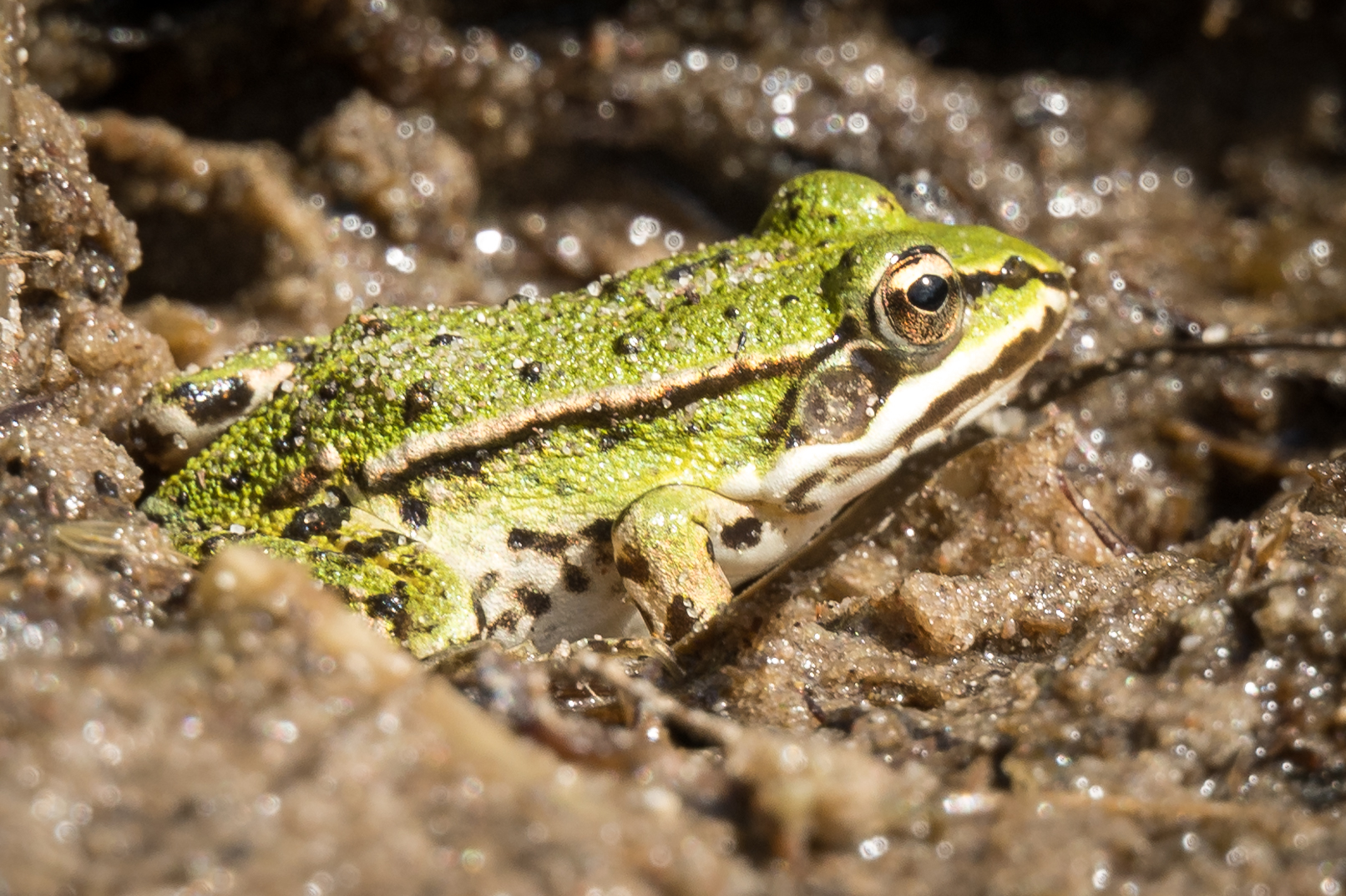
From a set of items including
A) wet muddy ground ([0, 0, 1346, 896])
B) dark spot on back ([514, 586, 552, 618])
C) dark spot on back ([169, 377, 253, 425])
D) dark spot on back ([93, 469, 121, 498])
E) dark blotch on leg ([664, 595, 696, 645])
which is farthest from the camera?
dark spot on back ([169, 377, 253, 425])

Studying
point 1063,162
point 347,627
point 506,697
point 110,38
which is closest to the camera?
point 347,627

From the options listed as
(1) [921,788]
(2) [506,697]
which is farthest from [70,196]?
(1) [921,788]

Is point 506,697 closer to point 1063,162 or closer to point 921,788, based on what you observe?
point 921,788

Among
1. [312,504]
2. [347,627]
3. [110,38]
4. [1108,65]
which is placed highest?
[1108,65]

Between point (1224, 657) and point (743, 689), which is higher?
point (1224, 657)

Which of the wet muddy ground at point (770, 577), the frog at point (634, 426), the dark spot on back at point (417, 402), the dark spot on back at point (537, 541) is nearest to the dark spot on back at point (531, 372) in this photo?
the frog at point (634, 426)

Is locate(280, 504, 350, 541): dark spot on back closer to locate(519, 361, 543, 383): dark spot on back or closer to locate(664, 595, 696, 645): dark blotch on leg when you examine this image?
locate(519, 361, 543, 383): dark spot on back

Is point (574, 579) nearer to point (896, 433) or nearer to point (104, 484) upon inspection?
point (896, 433)

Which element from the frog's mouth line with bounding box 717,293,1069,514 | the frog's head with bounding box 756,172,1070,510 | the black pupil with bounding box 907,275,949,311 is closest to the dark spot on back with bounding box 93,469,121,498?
the frog's mouth line with bounding box 717,293,1069,514
